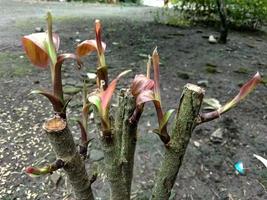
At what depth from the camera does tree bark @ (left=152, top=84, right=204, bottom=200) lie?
3.14 feet

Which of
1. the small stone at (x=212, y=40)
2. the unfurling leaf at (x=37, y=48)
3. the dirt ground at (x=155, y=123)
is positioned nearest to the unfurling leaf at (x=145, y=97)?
the unfurling leaf at (x=37, y=48)

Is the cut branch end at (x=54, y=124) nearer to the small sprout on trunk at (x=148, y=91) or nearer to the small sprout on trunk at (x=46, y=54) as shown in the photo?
the small sprout on trunk at (x=46, y=54)

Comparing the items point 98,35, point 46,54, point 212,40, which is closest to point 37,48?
point 46,54

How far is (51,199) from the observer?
1720mm

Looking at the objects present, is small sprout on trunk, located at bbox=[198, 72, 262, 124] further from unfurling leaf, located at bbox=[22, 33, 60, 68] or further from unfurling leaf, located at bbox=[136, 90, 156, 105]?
unfurling leaf, located at bbox=[22, 33, 60, 68]

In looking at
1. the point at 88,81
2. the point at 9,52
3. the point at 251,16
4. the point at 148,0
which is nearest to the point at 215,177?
the point at 88,81

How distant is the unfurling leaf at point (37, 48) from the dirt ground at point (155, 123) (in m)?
1.01

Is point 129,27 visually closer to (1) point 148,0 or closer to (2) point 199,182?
(2) point 199,182

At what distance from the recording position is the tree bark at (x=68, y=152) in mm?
909

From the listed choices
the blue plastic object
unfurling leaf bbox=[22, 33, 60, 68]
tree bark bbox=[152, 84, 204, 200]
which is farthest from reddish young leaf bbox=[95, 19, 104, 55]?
the blue plastic object

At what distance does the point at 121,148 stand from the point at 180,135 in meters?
0.18

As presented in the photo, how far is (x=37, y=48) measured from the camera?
847mm

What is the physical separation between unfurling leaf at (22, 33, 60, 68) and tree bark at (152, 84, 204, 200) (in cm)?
36

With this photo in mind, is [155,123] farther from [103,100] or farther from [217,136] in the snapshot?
[103,100]
